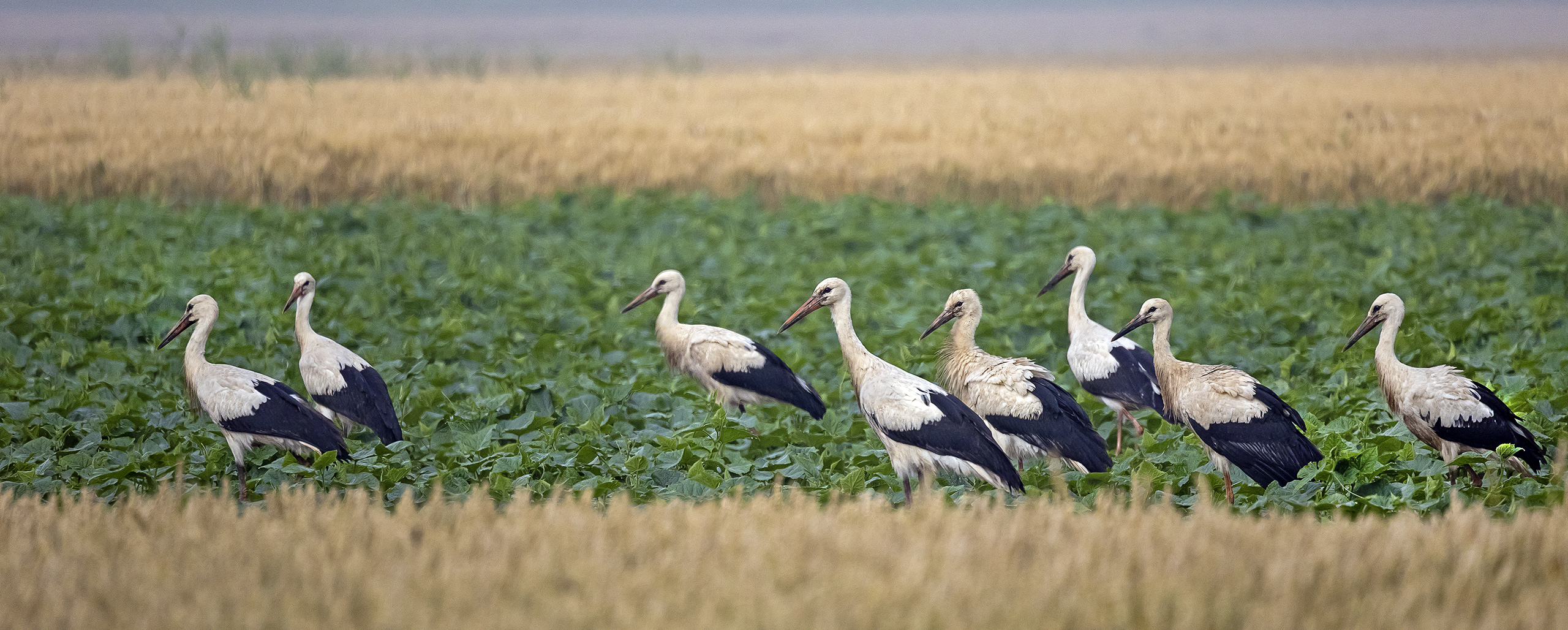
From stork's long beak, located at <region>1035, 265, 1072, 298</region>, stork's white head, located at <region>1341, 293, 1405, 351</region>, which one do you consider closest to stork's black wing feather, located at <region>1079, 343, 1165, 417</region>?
stork's long beak, located at <region>1035, 265, 1072, 298</region>

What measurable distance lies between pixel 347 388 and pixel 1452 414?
4.82m

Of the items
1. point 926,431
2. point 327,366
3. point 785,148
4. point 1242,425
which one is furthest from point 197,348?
point 785,148

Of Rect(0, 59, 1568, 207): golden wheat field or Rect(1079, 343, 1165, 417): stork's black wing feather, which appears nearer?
Rect(1079, 343, 1165, 417): stork's black wing feather

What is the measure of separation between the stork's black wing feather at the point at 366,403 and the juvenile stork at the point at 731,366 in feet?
5.67

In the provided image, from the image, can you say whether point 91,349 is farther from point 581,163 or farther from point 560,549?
point 581,163

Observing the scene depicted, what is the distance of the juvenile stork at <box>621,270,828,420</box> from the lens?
A: 6520 millimetres

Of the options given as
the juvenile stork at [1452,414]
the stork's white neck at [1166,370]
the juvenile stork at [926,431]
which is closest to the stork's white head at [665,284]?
the juvenile stork at [926,431]

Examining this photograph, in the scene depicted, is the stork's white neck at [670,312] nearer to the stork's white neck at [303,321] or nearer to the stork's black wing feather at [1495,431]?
the stork's white neck at [303,321]

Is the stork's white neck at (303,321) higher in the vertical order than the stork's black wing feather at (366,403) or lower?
higher

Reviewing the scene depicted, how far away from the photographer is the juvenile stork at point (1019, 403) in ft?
17.0

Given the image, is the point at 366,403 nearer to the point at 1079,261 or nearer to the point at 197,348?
the point at 197,348

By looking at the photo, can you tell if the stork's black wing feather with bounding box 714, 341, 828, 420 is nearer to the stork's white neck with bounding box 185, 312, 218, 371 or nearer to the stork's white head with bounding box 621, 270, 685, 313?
the stork's white head with bounding box 621, 270, 685, 313

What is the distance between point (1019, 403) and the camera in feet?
17.6

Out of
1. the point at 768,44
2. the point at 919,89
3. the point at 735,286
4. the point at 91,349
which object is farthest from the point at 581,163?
the point at 768,44
